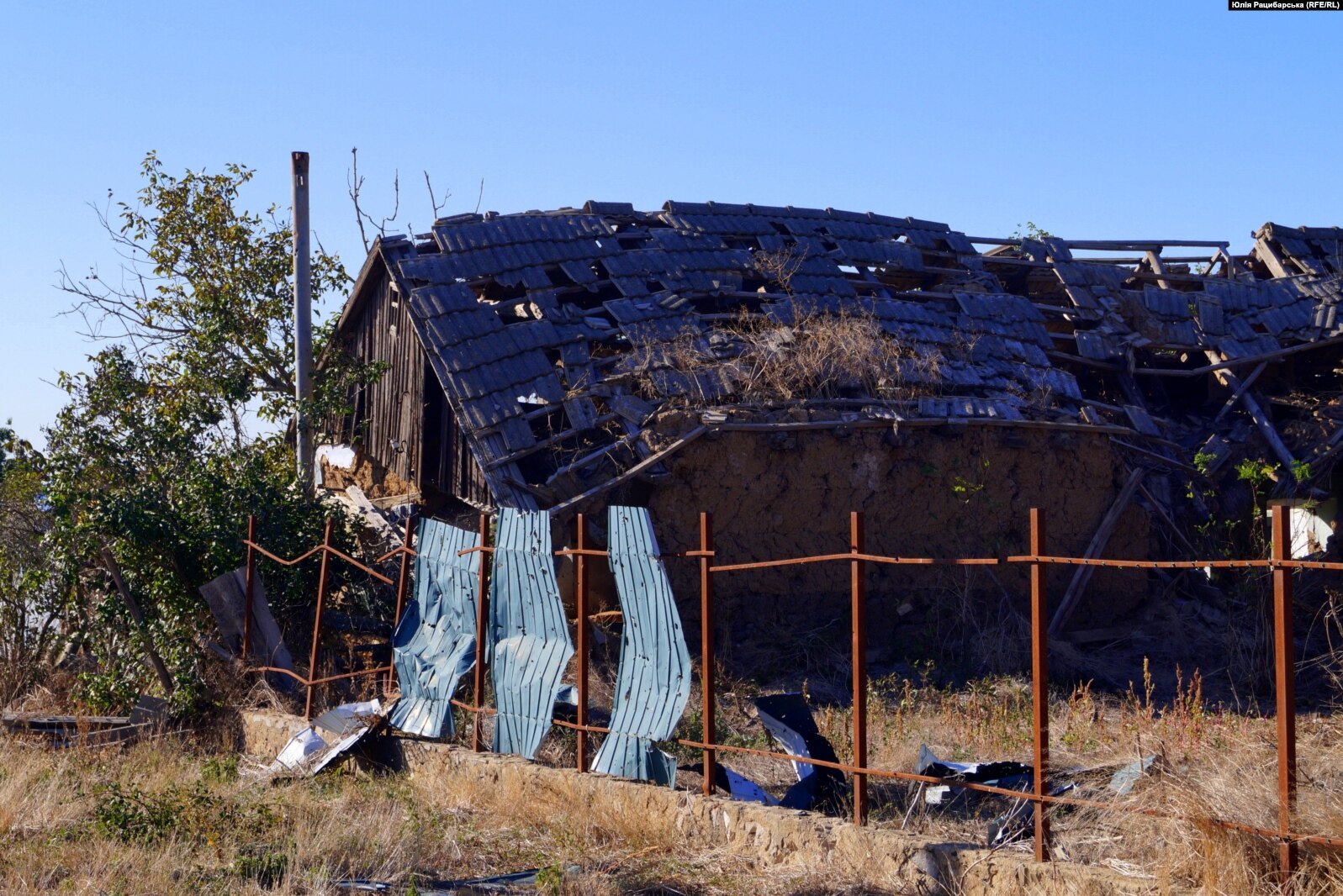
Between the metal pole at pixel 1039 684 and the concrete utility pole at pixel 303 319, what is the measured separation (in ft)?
33.1

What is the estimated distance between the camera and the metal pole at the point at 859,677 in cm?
611

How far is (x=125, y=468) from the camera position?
12883 millimetres

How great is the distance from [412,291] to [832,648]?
5.78 metres

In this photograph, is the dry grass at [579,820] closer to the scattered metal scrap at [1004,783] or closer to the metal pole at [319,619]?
the scattered metal scrap at [1004,783]

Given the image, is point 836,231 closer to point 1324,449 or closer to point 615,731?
point 1324,449

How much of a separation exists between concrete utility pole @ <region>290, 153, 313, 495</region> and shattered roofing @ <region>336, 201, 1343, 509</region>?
24.8 inches

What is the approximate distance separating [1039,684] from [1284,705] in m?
1.07

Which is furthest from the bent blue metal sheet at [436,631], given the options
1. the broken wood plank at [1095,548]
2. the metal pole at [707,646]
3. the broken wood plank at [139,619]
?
the broken wood plank at [1095,548]

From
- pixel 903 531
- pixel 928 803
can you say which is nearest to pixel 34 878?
pixel 928 803

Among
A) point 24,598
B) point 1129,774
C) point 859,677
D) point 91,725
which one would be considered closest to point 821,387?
point 859,677

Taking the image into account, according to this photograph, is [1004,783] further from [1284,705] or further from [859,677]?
[1284,705]

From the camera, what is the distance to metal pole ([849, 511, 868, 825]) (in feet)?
20.0

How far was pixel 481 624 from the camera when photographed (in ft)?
28.5

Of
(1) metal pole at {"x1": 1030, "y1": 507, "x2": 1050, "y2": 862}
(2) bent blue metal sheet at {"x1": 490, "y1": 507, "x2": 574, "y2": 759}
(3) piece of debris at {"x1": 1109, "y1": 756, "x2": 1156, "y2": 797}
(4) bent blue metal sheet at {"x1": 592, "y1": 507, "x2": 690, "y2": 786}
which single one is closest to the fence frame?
(2) bent blue metal sheet at {"x1": 490, "y1": 507, "x2": 574, "y2": 759}
